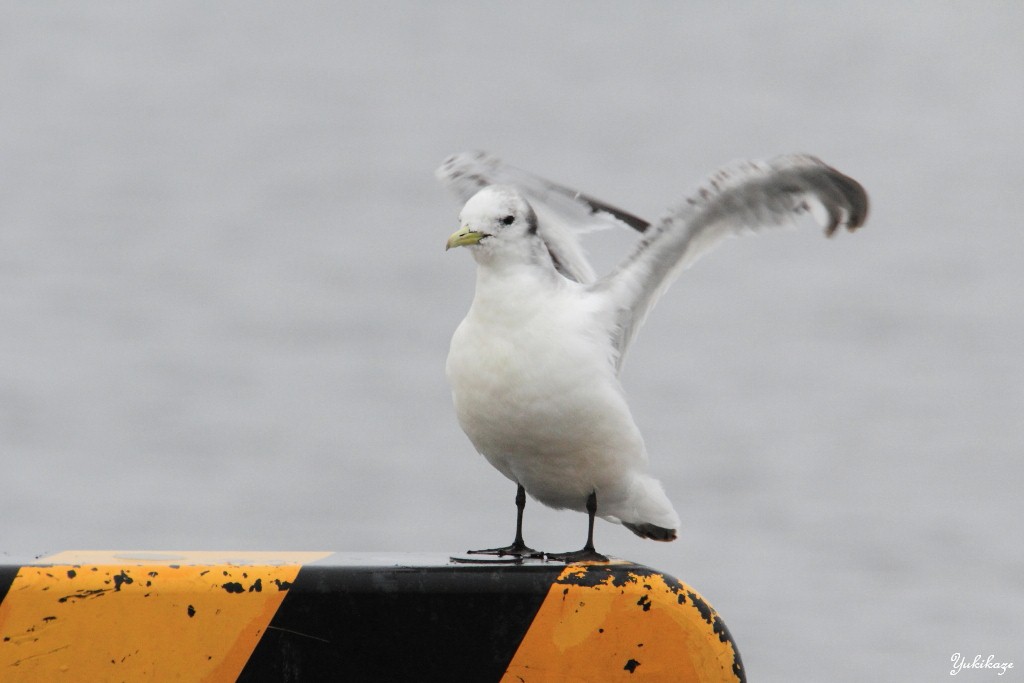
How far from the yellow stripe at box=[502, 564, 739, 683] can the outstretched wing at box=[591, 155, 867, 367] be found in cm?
188

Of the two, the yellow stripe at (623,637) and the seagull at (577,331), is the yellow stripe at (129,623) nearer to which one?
the yellow stripe at (623,637)

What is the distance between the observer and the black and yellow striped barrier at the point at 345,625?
2426mm

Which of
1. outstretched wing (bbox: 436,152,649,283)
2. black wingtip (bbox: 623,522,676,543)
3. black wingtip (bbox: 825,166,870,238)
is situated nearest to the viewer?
black wingtip (bbox: 825,166,870,238)

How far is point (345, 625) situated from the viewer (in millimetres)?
2471

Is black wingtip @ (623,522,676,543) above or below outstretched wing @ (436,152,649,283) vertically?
below

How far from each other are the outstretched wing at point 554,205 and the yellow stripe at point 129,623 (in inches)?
113

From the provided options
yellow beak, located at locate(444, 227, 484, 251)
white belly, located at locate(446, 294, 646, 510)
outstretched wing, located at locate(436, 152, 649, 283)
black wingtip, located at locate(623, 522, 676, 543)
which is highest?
outstretched wing, located at locate(436, 152, 649, 283)

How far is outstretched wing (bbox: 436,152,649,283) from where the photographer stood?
17.1 feet

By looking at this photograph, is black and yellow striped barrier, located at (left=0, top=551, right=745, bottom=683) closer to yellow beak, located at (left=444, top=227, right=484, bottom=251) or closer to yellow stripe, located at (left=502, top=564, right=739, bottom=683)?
yellow stripe, located at (left=502, top=564, right=739, bottom=683)

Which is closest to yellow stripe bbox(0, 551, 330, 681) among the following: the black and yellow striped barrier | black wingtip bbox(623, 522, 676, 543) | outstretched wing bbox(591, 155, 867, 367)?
the black and yellow striped barrier

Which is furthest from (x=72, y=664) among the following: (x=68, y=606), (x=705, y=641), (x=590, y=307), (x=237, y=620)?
(x=590, y=307)

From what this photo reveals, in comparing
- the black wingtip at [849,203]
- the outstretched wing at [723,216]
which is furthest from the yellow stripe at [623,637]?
the black wingtip at [849,203]

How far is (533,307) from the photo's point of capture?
13.7 feet

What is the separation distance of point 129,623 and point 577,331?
1.99 metres
